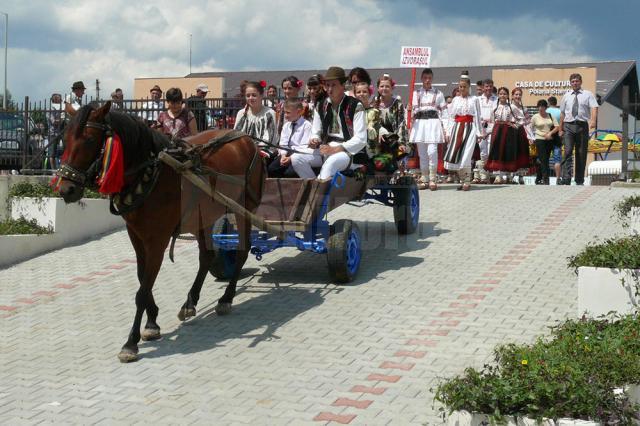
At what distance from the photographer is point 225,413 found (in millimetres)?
6035

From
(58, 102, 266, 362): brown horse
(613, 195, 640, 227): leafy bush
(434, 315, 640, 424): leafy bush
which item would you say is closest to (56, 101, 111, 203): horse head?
(58, 102, 266, 362): brown horse

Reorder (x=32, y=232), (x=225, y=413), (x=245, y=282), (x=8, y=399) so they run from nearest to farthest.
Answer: (x=225, y=413) → (x=8, y=399) → (x=245, y=282) → (x=32, y=232)

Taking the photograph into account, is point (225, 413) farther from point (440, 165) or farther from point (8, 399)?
point (440, 165)

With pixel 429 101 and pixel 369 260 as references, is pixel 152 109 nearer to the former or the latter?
pixel 429 101

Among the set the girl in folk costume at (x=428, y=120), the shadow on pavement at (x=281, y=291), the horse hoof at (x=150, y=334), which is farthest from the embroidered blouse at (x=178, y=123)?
the girl in folk costume at (x=428, y=120)

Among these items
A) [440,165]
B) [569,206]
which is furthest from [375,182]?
[440,165]

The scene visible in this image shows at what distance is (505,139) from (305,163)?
810 centimetres

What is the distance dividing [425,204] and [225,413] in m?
9.05

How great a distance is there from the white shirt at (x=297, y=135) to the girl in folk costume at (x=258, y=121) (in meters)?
0.17

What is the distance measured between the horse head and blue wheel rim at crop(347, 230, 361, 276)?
3.32 metres

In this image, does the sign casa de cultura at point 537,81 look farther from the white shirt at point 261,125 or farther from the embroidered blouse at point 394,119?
the white shirt at point 261,125

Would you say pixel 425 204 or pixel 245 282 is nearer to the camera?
pixel 245 282

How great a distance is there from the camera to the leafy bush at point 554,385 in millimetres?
4711

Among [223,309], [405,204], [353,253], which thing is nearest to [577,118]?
[405,204]
